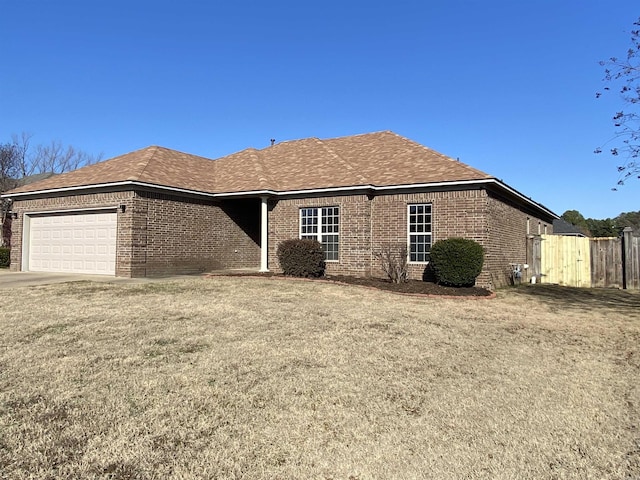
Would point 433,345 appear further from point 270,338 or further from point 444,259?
point 444,259

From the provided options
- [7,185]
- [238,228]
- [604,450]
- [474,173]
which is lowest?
[604,450]

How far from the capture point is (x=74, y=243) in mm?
16938

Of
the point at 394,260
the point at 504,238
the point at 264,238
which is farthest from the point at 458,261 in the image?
the point at 264,238

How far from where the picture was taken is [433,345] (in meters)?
6.48

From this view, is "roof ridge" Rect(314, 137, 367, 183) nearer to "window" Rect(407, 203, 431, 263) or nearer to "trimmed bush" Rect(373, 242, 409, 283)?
"window" Rect(407, 203, 431, 263)

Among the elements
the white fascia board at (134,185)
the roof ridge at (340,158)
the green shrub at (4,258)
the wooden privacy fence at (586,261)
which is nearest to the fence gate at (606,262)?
the wooden privacy fence at (586,261)

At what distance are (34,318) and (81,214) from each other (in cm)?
1000

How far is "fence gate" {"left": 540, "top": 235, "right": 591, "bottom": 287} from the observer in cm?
1662

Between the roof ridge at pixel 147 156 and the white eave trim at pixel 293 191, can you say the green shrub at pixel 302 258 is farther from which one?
the roof ridge at pixel 147 156

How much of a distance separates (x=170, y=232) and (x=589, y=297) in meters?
13.7

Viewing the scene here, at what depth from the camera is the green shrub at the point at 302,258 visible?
15.0 m

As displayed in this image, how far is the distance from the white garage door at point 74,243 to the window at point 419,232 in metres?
10.3

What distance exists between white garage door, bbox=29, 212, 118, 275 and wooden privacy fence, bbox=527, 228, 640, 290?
623 inches

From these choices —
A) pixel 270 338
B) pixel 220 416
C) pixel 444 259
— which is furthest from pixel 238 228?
pixel 220 416
